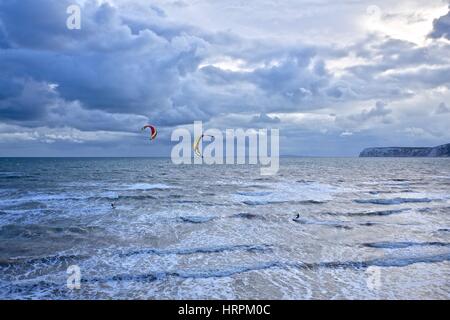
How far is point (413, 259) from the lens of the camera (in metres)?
14.1

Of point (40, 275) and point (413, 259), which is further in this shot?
point (413, 259)

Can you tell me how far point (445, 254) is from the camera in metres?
14.8

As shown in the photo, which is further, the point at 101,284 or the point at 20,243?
the point at 20,243

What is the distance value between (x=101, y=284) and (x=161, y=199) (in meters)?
21.8

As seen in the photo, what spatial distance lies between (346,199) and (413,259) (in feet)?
64.5
